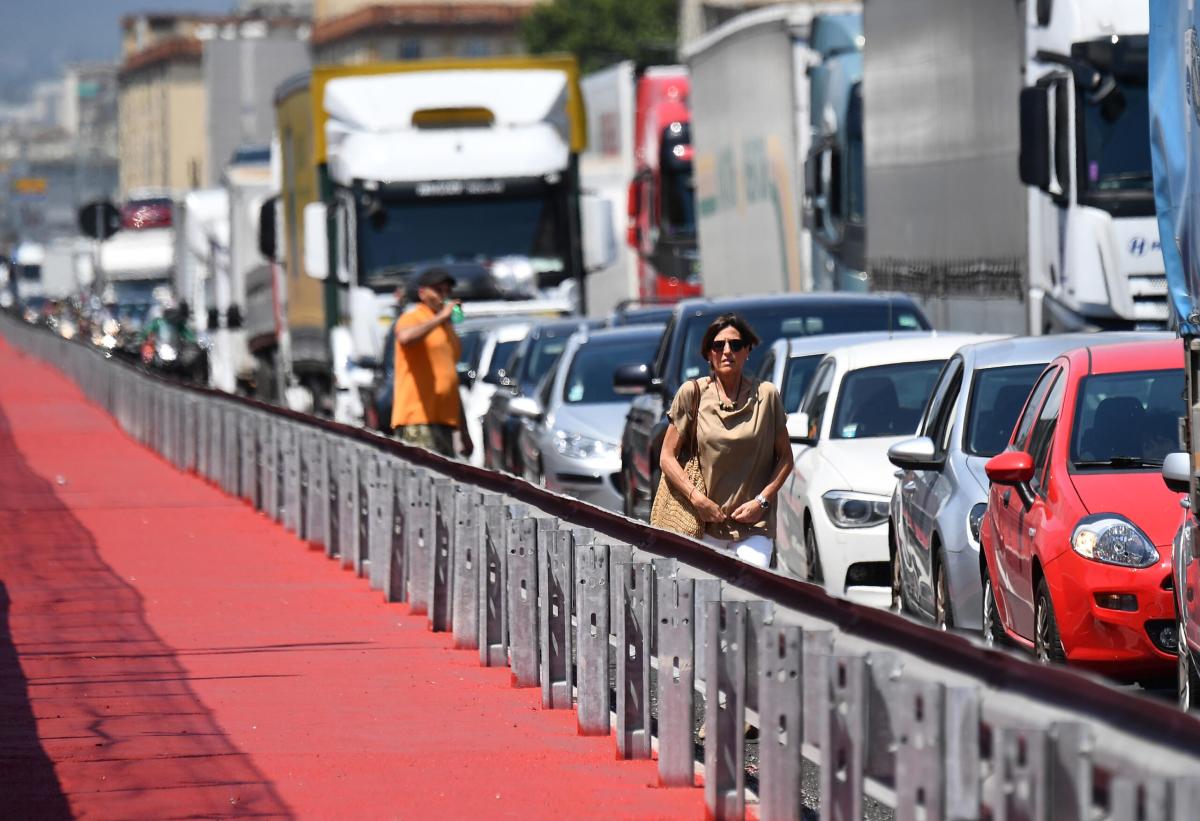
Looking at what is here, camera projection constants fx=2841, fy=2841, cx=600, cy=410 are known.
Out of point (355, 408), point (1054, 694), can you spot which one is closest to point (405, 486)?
point (1054, 694)

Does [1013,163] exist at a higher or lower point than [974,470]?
higher

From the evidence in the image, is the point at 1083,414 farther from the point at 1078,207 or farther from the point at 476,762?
the point at 1078,207

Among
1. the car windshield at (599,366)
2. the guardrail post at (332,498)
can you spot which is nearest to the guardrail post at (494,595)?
the guardrail post at (332,498)

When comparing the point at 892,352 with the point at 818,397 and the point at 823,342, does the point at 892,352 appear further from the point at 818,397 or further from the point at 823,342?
the point at 823,342

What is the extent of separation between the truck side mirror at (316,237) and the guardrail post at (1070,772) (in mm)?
23592

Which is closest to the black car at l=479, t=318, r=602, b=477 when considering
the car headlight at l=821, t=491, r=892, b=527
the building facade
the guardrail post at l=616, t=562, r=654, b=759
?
the car headlight at l=821, t=491, r=892, b=527

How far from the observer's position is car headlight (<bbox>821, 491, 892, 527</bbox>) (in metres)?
13.6

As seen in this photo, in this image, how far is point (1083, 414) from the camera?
35.5 ft

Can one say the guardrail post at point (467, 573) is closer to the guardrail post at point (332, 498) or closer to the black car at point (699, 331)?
the black car at point (699, 331)

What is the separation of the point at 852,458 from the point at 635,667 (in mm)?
4903

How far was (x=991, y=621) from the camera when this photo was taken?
11242mm

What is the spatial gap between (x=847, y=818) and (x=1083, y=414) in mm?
4346

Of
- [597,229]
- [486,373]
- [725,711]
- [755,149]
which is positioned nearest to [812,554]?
[725,711]

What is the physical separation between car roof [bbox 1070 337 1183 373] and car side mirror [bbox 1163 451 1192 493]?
2112 millimetres
